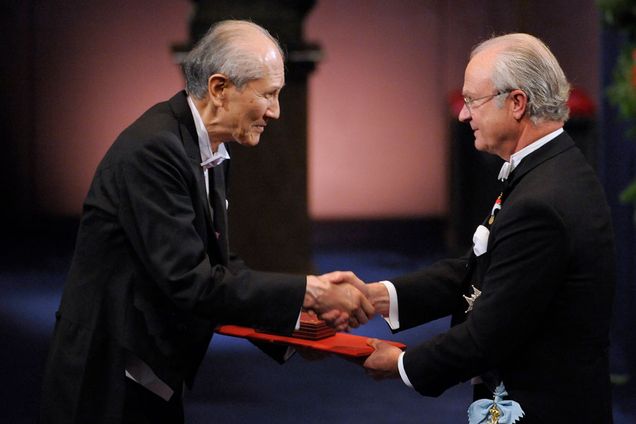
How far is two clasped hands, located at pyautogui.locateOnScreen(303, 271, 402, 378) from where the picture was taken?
3043mm

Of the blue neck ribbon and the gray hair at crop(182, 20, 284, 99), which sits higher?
the gray hair at crop(182, 20, 284, 99)

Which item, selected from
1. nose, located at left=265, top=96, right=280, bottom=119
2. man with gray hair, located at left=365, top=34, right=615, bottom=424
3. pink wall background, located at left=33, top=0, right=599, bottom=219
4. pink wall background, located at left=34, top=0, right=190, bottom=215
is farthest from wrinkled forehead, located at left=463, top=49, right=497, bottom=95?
pink wall background, located at left=34, top=0, right=190, bottom=215

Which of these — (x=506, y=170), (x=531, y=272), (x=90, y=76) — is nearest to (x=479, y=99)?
(x=506, y=170)

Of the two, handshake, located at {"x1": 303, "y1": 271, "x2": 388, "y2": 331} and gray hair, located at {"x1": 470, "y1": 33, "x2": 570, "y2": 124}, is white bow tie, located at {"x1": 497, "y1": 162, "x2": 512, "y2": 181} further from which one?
handshake, located at {"x1": 303, "y1": 271, "x2": 388, "y2": 331}

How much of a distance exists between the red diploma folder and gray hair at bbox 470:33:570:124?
73 cm

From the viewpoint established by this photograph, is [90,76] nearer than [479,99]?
No

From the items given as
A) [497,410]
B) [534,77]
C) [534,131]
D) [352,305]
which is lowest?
[497,410]

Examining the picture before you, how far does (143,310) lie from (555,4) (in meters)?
7.96

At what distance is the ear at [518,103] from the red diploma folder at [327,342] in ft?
2.27

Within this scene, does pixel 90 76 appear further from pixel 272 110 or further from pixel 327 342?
pixel 327 342

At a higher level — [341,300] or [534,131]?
[534,131]

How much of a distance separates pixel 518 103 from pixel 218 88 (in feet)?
2.60

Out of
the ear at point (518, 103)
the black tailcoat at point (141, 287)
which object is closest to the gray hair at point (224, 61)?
the black tailcoat at point (141, 287)

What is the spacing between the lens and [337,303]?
3156 millimetres
